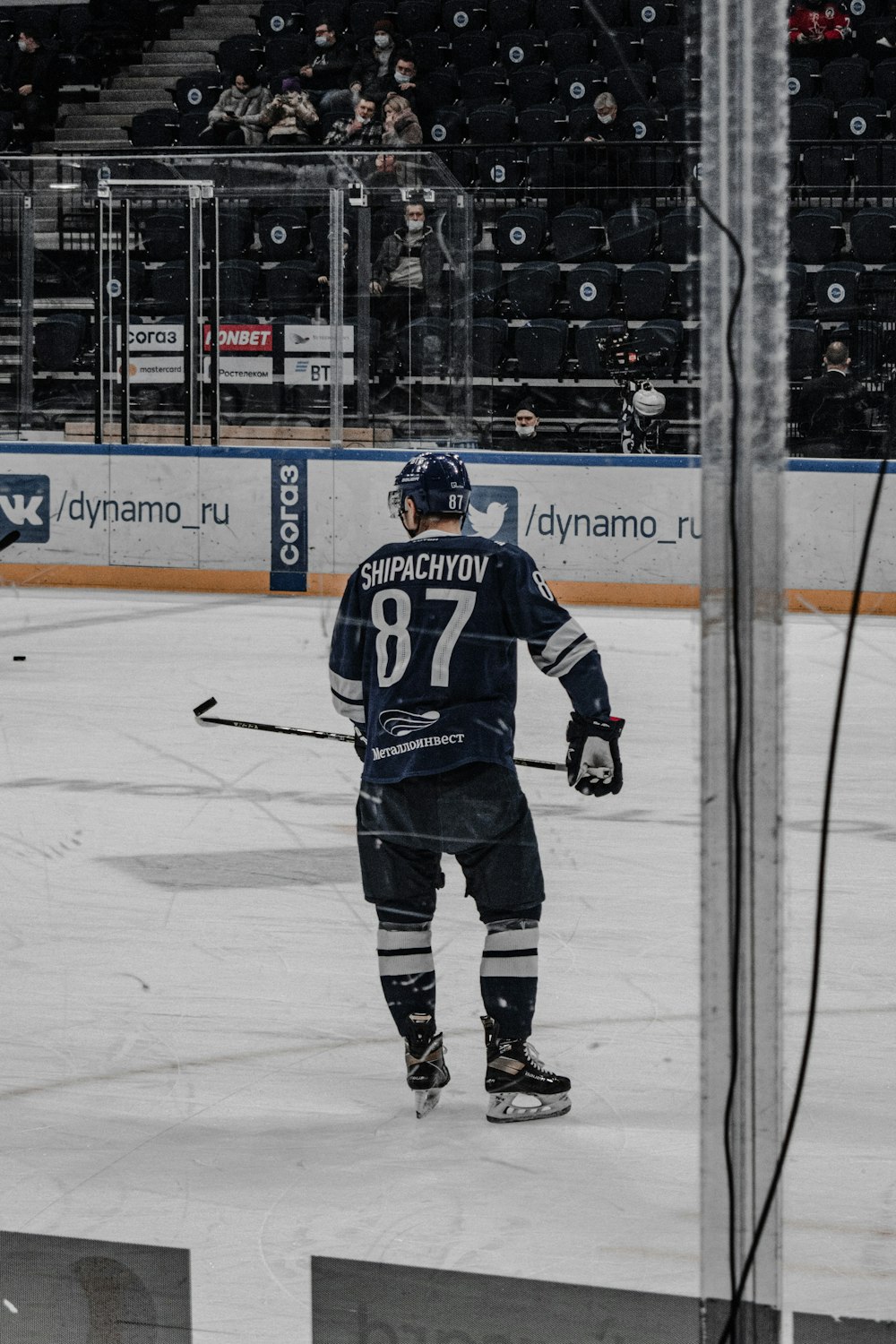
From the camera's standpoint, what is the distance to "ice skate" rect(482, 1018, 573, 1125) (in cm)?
277

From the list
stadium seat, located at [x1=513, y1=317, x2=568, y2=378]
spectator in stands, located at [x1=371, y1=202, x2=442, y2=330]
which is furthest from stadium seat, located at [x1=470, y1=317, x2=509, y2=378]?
spectator in stands, located at [x1=371, y1=202, x2=442, y2=330]

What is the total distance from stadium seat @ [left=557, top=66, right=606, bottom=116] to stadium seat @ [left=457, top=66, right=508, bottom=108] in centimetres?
54

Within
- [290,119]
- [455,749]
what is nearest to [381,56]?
[290,119]

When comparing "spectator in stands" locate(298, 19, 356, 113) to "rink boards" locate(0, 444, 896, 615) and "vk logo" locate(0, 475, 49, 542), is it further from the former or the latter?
"vk logo" locate(0, 475, 49, 542)

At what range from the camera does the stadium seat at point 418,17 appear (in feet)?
42.8

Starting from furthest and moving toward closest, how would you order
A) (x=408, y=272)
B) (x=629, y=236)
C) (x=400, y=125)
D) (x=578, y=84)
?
(x=578, y=84) < (x=400, y=125) < (x=408, y=272) < (x=629, y=236)

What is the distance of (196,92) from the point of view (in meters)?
14.1

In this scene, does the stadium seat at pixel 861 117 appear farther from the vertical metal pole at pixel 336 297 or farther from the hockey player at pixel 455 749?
the hockey player at pixel 455 749

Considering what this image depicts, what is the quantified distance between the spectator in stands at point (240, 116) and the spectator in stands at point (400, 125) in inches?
48.5

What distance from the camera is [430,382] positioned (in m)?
10.7

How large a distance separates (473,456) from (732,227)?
28.5ft

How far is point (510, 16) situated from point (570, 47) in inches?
23.6

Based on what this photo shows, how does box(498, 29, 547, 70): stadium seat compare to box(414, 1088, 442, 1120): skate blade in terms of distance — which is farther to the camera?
box(498, 29, 547, 70): stadium seat

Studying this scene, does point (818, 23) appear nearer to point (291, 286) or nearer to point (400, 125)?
point (291, 286)
